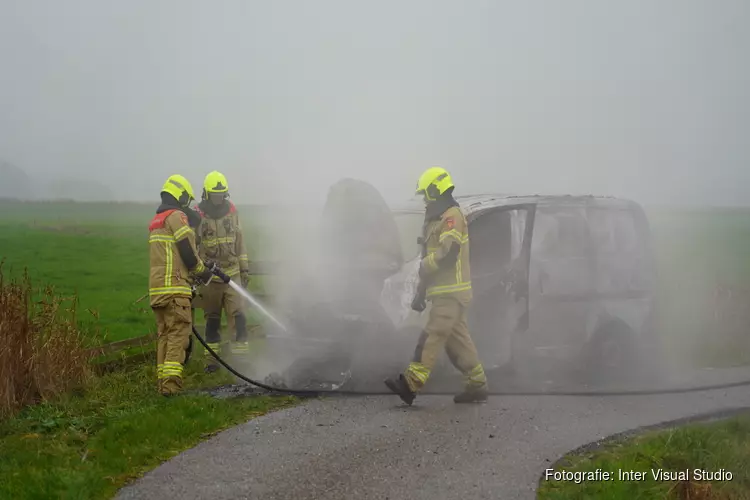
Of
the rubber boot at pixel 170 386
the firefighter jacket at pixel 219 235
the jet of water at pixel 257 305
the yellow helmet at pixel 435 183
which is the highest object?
the yellow helmet at pixel 435 183

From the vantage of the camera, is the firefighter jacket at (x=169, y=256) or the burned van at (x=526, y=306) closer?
the firefighter jacket at (x=169, y=256)

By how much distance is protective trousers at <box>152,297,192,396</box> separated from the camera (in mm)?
5980

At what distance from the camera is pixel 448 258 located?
5703mm

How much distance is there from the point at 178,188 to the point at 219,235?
4.15ft

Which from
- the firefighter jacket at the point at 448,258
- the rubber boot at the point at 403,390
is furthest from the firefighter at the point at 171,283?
the firefighter jacket at the point at 448,258

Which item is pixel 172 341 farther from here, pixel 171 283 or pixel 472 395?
pixel 472 395

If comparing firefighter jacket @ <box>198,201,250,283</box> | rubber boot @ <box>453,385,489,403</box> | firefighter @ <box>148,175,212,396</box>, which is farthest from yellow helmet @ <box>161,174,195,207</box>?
rubber boot @ <box>453,385,489,403</box>

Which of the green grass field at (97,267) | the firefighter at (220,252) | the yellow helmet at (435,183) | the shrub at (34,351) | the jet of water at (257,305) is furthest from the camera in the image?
the green grass field at (97,267)

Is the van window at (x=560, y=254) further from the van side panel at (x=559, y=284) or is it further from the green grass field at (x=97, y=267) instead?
the green grass field at (x=97, y=267)

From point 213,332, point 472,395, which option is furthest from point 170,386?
point 472,395

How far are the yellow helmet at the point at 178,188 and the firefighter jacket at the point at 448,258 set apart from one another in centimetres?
223

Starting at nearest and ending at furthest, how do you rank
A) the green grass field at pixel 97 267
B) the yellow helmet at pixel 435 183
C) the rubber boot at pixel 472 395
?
the rubber boot at pixel 472 395 → the yellow helmet at pixel 435 183 → the green grass field at pixel 97 267

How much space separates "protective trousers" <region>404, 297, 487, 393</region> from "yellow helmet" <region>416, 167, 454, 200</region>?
0.88 meters

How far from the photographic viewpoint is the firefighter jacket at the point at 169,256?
6.11 m
